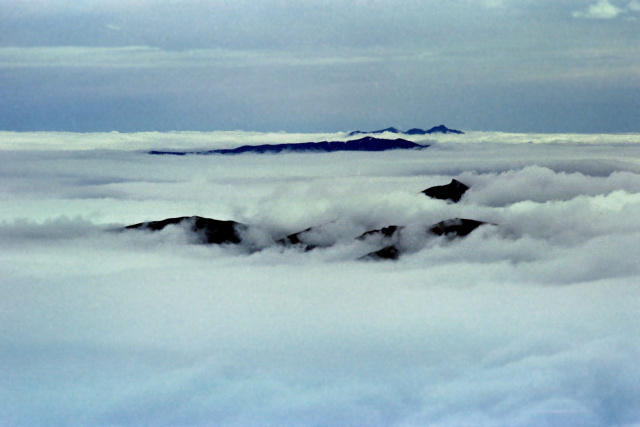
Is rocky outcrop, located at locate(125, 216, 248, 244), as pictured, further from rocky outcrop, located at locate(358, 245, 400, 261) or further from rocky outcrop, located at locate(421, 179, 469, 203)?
rocky outcrop, located at locate(421, 179, 469, 203)

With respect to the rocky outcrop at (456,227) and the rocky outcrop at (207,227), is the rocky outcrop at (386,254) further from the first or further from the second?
the rocky outcrop at (207,227)

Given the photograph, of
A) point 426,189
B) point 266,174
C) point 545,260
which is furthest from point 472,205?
Answer: point 266,174

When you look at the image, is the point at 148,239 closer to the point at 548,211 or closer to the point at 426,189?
the point at 426,189

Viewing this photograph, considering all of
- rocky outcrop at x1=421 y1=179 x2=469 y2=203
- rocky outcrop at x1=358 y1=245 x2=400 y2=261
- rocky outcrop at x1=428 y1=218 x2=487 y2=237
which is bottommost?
rocky outcrop at x1=358 y1=245 x2=400 y2=261

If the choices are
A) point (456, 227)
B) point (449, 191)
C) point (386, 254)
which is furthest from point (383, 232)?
point (449, 191)

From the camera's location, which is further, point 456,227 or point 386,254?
point 456,227

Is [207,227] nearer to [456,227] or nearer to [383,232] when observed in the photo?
[383,232]

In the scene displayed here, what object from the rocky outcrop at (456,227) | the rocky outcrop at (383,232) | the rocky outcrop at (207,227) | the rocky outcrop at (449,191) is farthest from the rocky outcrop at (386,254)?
the rocky outcrop at (449,191)

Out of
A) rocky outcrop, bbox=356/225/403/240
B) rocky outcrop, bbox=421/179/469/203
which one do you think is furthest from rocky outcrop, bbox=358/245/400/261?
rocky outcrop, bbox=421/179/469/203

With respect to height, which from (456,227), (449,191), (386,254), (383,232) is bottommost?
(386,254)
